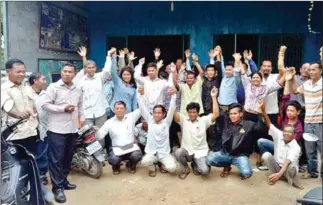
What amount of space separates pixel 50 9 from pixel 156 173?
3.67 metres

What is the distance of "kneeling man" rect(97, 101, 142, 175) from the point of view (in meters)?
4.19

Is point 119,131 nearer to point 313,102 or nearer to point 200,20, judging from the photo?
point 313,102

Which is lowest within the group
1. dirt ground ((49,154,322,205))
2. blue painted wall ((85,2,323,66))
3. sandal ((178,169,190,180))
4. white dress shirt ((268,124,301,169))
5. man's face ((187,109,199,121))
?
dirt ground ((49,154,322,205))

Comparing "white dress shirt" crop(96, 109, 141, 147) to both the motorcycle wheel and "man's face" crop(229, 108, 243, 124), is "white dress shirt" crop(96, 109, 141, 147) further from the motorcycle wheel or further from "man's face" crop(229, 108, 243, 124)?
"man's face" crop(229, 108, 243, 124)

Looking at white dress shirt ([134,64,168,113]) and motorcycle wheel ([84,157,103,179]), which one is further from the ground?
white dress shirt ([134,64,168,113])

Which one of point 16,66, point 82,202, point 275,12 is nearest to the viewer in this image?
point 16,66

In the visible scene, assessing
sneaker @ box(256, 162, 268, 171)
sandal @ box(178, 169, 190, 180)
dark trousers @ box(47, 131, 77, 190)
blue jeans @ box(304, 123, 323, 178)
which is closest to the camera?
dark trousers @ box(47, 131, 77, 190)

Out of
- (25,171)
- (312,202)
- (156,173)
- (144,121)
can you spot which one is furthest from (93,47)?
(312,202)

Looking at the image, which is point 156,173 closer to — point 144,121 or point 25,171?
point 144,121

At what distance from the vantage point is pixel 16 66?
3096mm

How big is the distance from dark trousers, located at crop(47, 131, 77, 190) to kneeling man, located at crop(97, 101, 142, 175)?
0.61 m

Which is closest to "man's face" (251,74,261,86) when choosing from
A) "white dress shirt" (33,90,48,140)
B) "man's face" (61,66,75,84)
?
"man's face" (61,66,75,84)

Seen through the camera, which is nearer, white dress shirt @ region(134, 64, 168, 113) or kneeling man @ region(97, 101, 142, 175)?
kneeling man @ region(97, 101, 142, 175)

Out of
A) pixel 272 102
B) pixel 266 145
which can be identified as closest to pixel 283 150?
pixel 266 145
